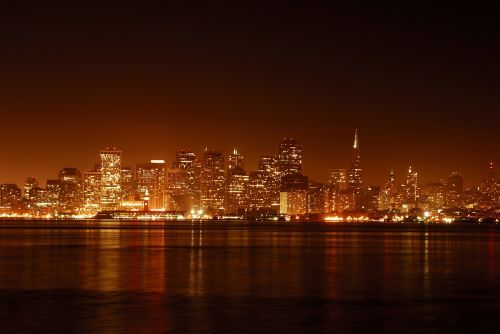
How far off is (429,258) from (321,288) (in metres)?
30.0

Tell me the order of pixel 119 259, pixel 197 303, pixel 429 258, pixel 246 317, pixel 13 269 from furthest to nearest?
pixel 429 258, pixel 119 259, pixel 13 269, pixel 197 303, pixel 246 317

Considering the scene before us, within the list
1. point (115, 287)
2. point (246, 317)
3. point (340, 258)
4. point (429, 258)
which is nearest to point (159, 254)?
point (340, 258)

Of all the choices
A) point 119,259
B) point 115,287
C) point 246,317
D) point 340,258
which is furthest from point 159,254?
point 246,317

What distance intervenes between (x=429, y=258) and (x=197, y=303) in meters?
39.1

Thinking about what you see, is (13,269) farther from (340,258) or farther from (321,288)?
(340,258)

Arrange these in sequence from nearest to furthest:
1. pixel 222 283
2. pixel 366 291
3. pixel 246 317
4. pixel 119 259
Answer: pixel 246 317, pixel 366 291, pixel 222 283, pixel 119 259

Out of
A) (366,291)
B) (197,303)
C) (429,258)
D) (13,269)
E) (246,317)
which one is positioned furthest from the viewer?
(429,258)

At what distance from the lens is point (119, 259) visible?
65.7m

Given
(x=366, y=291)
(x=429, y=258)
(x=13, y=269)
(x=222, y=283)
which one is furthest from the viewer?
(x=429, y=258)

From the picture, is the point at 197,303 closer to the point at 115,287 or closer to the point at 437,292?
the point at 115,287

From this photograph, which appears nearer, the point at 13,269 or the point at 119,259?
the point at 13,269

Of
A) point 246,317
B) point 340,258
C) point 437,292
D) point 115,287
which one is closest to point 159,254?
point 340,258

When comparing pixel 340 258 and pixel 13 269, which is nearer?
pixel 13 269

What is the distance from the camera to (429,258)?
7112 cm
